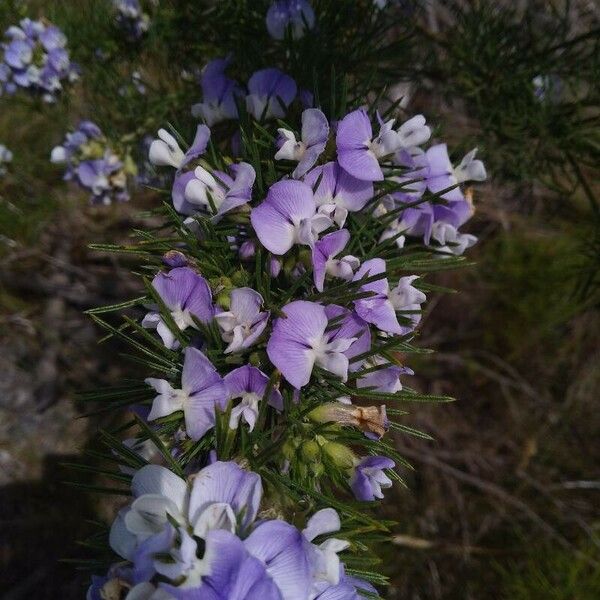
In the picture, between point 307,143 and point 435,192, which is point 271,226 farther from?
point 435,192

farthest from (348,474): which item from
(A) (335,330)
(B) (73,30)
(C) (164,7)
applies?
(B) (73,30)

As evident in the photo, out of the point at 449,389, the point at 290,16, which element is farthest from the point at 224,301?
the point at 449,389

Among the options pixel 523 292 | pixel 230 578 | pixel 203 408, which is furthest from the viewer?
pixel 523 292

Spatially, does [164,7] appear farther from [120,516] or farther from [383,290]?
[120,516]

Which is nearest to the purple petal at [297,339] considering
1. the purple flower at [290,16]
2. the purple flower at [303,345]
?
the purple flower at [303,345]

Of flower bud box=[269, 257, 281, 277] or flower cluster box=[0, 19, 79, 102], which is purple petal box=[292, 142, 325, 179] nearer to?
flower bud box=[269, 257, 281, 277]

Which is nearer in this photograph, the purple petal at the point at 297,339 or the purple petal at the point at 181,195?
the purple petal at the point at 297,339

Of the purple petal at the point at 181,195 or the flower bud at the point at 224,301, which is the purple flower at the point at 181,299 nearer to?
the flower bud at the point at 224,301
